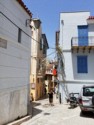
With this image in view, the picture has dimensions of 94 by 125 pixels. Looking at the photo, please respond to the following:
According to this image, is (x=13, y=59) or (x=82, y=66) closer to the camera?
(x=13, y=59)

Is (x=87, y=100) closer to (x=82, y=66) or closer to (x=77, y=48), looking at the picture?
(x=82, y=66)

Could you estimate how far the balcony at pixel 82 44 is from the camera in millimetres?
19672

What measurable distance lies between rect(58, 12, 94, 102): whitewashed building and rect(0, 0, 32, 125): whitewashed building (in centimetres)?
749

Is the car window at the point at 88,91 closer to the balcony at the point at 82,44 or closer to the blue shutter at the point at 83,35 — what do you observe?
the balcony at the point at 82,44

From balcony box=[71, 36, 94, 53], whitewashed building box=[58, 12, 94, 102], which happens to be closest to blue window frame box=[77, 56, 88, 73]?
whitewashed building box=[58, 12, 94, 102]

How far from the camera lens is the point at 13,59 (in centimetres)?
1099

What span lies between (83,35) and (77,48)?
154cm

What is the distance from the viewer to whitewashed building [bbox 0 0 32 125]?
977cm

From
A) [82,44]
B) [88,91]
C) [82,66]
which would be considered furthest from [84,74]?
[88,91]

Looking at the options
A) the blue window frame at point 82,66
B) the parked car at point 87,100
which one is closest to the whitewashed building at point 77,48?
the blue window frame at point 82,66

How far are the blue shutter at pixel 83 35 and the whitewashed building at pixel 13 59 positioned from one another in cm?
797

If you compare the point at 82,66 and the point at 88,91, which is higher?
the point at 82,66

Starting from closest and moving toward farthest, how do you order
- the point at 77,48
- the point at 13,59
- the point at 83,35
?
the point at 13,59, the point at 77,48, the point at 83,35

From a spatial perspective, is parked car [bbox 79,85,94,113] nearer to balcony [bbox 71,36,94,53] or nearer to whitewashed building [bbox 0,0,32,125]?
whitewashed building [bbox 0,0,32,125]
